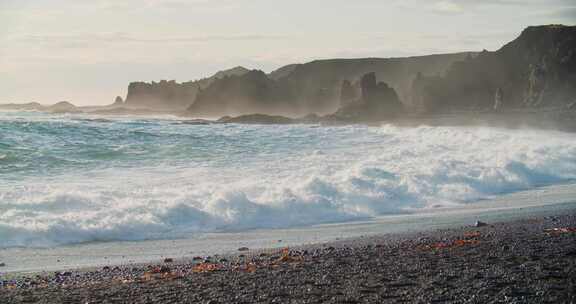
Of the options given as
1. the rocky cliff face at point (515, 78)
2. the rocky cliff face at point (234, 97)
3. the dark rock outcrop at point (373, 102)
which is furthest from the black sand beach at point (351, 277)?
the rocky cliff face at point (234, 97)

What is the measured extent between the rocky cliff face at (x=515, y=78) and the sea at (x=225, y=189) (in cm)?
5801

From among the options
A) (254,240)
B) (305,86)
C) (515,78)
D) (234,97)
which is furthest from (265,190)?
(305,86)

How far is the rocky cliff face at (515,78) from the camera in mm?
86938

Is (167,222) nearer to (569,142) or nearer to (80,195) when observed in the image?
(80,195)

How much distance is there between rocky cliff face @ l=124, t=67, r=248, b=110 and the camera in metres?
143

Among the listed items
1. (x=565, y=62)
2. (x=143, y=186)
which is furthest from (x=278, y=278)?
(x=565, y=62)

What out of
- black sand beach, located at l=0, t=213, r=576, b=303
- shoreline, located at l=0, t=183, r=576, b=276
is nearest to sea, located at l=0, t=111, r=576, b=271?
shoreline, located at l=0, t=183, r=576, b=276

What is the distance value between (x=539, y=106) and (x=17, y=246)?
8019 cm

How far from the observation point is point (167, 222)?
15.2m

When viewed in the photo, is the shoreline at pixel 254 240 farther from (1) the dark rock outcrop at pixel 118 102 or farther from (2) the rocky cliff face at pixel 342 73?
(1) the dark rock outcrop at pixel 118 102

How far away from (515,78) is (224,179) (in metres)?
80.9

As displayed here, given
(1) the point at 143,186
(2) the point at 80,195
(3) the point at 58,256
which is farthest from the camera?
(1) the point at 143,186

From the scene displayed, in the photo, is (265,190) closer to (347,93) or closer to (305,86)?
(347,93)

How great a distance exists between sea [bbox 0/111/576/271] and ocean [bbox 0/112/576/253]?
0.04 m
